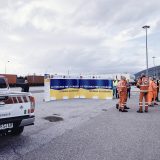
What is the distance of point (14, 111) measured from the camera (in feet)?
21.9

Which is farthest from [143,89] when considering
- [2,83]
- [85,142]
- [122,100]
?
[2,83]

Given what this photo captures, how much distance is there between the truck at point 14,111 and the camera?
21.0 feet

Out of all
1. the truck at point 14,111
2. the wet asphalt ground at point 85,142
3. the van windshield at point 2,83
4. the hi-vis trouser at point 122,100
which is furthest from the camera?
the hi-vis trouser at point 122,100

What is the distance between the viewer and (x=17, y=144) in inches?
274

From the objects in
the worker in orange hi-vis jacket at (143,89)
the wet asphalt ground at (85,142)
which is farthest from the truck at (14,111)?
the worker in orange hi-vis jacket at (143,89)

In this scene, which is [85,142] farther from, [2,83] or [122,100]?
[122,100]

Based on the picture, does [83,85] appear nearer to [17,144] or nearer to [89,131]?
[89,131]

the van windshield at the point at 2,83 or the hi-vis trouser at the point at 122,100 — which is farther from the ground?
the van windshield at the point at 2,83

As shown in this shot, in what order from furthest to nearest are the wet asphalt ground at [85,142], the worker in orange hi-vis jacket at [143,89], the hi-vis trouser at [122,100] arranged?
the hi-vis trouser at [122,100], the worker in orange hi-vis jacket at [143,89], the wet asphalt ground at [85,142]

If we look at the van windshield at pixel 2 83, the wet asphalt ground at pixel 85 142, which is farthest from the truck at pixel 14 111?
the van windshield at pixel 2 83

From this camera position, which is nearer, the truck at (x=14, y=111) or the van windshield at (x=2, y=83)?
the truck at (x=14, y=111)

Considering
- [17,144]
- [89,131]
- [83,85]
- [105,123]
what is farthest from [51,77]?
[17,144]

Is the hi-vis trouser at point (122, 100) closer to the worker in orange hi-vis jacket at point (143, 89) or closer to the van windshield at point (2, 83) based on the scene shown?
the worker in orange hi-vis jacket at point (143, 89)

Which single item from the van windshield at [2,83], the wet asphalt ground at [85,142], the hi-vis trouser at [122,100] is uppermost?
the van windshield at [2,83]
